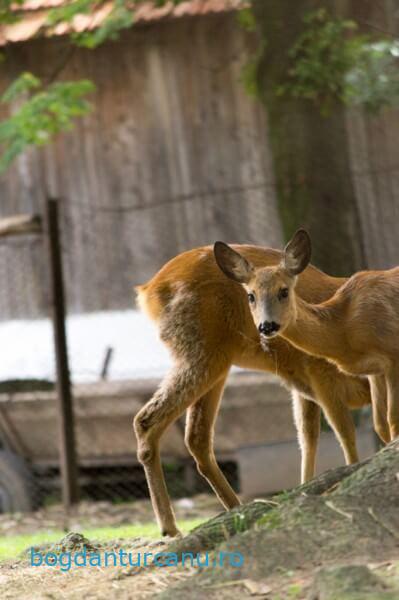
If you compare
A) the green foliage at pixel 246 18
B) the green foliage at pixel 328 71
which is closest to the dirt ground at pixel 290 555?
the green foliage at pixel 328 71

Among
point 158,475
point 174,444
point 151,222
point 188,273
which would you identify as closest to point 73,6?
point 151,222

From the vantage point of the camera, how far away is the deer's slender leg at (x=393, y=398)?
5.69m

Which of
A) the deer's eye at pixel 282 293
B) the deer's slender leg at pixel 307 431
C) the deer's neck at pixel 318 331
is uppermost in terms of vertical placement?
the deer's eye at pixel 282 293

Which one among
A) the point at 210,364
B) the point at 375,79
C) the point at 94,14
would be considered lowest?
the point at 210,364

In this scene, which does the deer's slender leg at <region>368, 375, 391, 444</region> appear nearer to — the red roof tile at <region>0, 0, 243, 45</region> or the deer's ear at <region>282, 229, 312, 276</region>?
the deer's ear at <region>282, 229, 312, 276</region>

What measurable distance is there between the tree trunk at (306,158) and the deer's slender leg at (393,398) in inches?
160

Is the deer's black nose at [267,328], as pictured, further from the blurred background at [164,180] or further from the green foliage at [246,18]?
the green foliage at [246,18]

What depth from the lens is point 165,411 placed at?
612cm

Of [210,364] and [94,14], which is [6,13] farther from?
[210,364]

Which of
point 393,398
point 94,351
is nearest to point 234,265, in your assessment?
point 393,398

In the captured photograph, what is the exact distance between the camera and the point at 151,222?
1391 centimetres

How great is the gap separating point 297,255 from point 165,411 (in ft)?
3.95

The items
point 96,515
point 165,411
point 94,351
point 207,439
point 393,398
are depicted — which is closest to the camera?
point 393,398

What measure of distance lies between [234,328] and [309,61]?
4879mm
